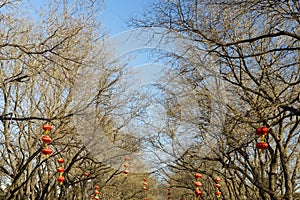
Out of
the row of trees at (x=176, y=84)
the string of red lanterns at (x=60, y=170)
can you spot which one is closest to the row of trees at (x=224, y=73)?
the row of trees at (x=176, y=84)

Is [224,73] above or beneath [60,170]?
above

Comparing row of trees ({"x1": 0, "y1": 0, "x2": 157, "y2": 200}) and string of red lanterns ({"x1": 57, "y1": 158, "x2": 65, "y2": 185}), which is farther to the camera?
string of red lanterns ({"x1": 57, "y1": 158, "x2": 65, "y2": 185})

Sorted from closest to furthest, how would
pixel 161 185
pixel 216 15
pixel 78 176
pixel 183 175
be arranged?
pixel 216 15 < pixel 78 176 < pixel 183 175 < pixel 161 185

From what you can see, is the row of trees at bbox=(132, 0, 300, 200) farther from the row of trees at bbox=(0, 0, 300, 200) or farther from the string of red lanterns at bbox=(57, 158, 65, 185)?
the string of red lanterns at bbox=(57, 158, 65, 185)

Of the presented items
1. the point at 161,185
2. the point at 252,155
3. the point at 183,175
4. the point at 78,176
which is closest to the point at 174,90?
the point at 252,155

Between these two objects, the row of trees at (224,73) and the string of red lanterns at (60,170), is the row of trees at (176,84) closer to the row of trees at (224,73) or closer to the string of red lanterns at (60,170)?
the row of trees at (224,73)

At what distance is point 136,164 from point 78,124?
2.72 metres

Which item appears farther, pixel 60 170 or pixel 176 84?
pixel 60 170

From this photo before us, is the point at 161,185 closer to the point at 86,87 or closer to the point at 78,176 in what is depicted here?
the point at 78,176

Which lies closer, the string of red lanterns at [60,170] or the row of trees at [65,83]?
the row of trees at [65,83]

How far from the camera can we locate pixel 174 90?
24.8 feet

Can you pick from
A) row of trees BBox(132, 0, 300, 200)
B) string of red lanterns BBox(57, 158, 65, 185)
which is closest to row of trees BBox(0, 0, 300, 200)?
row of trees BBox(132, 0, 300, 200)

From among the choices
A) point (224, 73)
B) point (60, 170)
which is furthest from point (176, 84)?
point (60, 170)

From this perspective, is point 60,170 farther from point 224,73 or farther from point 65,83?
point 224,73
